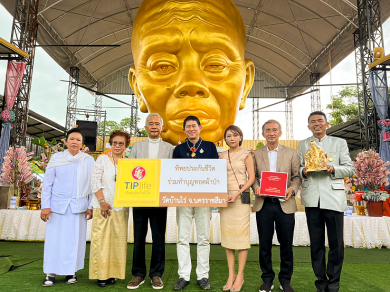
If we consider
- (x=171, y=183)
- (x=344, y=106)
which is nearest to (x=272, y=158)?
(x=171, y=183)

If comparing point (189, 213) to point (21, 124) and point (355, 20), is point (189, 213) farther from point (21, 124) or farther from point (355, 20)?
point (355, 20)

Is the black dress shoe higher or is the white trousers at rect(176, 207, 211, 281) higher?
the white trousers at rect(176, 207, 211, 281)

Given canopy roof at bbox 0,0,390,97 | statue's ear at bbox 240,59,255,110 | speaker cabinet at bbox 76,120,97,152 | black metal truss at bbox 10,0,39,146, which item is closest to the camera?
statue's ear at bbox 240,59,255,110

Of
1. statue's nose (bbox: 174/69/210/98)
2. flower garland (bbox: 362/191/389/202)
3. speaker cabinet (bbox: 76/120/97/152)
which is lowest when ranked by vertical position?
flower garland (bbox: 362/191/389/202)

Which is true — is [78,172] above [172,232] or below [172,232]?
above

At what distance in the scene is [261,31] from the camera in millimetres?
14766

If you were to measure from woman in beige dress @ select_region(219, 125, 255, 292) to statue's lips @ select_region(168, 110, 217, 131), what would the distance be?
1.04m

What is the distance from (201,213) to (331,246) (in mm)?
1062

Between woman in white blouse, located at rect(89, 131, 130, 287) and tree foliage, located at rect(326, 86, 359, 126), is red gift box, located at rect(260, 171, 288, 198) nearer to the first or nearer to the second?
woman in white blouse, located at rect(89, 131, 130, 287)

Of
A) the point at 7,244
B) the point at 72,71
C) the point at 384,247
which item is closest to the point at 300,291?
the point at 384,247

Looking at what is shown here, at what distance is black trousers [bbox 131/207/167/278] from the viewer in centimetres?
249

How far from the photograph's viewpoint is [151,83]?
3.75 m

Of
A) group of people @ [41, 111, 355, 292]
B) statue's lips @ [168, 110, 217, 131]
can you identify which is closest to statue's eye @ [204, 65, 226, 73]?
statue's lips @ [168, 110, 217, 131]

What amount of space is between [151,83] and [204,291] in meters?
2.48
